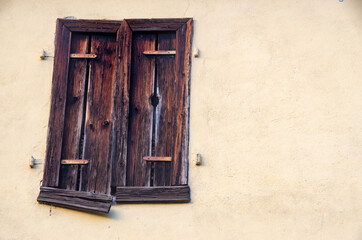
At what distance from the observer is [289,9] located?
22.4 feet

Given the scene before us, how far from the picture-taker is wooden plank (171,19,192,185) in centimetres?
632

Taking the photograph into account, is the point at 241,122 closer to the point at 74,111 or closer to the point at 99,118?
the point at 99,118

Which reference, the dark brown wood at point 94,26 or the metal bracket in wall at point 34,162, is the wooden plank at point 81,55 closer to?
the dark brown wood at point 94,26

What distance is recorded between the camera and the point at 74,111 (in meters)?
6.65

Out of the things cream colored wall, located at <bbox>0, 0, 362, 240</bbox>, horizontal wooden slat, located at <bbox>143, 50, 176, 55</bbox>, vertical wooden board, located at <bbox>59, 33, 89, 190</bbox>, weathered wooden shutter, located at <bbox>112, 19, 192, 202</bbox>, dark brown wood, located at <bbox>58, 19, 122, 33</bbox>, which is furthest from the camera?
dark brown wood, located at <bbox>58, 19, 122, 33</bbox>

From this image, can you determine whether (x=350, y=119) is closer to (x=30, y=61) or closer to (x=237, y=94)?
(x=237, y=94)

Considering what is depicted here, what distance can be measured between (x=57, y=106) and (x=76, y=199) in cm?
99

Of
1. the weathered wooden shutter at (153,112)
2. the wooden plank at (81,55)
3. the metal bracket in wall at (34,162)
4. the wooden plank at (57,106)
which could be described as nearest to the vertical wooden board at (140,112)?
the weathered wooden shutter at (153,112)

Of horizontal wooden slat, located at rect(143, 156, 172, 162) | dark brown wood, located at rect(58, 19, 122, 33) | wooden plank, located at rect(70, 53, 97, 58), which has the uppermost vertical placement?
dark brown wood, located at rect(58, 19, 122, 33)

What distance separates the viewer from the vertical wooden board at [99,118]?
21.0 ft

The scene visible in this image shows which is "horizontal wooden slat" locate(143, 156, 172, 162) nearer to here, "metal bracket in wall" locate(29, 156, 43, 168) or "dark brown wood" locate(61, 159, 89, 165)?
"dark brown wood" locate(61, 159, 89, 165)

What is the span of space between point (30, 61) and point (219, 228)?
2.59 metres

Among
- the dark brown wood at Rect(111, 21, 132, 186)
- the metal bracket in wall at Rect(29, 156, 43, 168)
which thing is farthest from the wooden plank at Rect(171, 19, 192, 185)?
the metal bracket in wall at Rect(29, 156, 43, 168)

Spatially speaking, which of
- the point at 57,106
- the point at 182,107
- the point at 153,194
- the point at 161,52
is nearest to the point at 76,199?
the point at 153,194
